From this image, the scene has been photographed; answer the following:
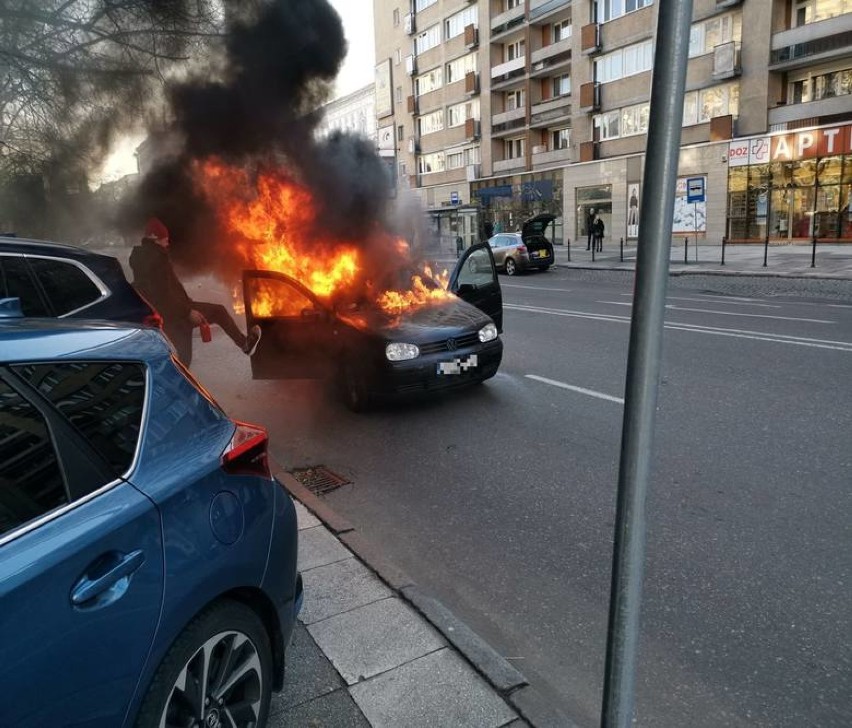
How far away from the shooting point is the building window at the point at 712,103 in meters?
27.5

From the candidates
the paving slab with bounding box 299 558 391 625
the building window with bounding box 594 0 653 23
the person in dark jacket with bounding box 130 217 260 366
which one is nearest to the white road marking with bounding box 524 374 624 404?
the person in dark jacket with bounding box 130 217 260 366

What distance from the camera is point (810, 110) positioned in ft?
82.3

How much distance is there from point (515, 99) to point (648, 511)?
40.8 meters

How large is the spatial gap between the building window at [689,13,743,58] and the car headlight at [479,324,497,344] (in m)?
25.5

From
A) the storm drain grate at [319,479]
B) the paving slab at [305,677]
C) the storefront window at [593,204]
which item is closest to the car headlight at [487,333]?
the storm drain grate at [319,479]

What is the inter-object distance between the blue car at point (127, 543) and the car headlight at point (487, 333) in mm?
4560

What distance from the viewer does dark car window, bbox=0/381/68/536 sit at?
1679mm

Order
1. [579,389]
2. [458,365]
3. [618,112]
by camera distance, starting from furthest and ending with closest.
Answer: [618,112], [579,389], [458,365]

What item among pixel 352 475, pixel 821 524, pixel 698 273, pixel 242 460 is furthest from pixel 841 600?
pixel 698 273

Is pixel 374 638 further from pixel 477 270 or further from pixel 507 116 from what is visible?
pixel 507 116

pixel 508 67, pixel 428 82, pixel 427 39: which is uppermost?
pixel 427 39

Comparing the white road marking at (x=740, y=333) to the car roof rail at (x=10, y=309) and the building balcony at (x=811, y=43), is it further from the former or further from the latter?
the building balcony at (x=811, y=43)

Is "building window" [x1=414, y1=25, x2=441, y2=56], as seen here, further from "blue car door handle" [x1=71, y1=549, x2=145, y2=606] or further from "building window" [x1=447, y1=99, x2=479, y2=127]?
"blue car door handle" [x1=71, y1=549, x2=145, y2=606]

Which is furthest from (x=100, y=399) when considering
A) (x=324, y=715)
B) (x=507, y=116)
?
Result: (x=507, y=116)
